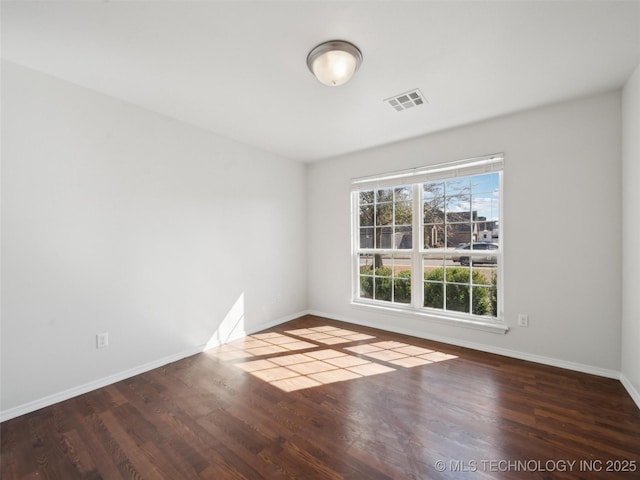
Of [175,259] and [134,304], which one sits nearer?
[134,304]

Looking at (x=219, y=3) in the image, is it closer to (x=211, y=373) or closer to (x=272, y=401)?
(x=272, y=401)

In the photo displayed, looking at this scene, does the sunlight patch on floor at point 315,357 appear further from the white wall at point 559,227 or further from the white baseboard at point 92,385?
the white wall at point 559,227

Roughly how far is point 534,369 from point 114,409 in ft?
12.2

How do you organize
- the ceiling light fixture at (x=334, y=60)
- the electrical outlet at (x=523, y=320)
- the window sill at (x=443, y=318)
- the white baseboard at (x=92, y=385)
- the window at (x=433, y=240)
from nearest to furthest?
the ceiling light fixture at (x=334, y=60), the white baseboard at (x=92, y=385), the electrical outlet at (x=523, y=320), the window sill at (x=443, y=318), the window at (x=433, y=240)

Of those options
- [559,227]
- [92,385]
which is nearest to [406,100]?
[559,227]

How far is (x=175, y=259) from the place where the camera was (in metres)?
2.98

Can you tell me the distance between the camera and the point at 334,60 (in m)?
1.86

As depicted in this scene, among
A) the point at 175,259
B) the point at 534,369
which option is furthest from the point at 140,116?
the point at 534,369

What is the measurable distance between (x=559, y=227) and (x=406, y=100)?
195 cm

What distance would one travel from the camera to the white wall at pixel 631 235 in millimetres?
2115

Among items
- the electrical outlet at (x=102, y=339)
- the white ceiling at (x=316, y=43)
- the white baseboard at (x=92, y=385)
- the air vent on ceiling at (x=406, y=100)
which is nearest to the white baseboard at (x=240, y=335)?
the white baseboard at (x=92, y=385)

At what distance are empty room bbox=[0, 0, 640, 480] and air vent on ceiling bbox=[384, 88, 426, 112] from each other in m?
0.04

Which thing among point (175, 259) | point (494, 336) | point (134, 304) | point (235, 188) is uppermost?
point (235, 188)

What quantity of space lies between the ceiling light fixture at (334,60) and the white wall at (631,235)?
2.19 m
